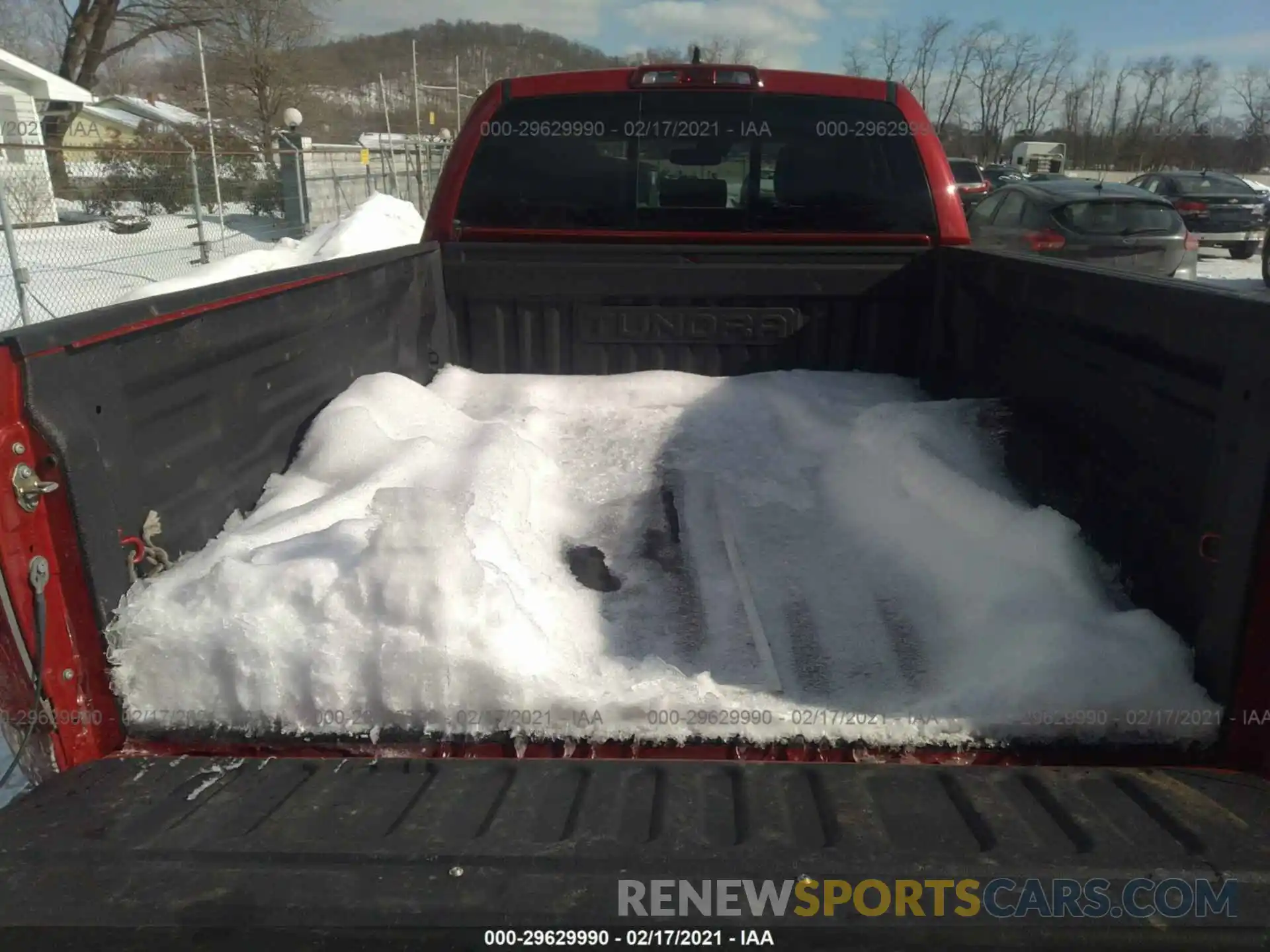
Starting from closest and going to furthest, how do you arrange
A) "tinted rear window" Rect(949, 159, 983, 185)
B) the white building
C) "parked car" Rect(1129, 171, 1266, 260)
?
1. the white building
2. "parked car" Rect(1129, 171, 1266, 260)
3. "tinted rear window" Rect(949, 159, 983, 185)

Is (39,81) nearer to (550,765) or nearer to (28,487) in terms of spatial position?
(28,487)

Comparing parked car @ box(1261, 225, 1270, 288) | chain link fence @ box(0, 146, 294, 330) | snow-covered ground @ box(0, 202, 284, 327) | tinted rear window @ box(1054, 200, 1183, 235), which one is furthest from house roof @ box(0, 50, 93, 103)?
parked car @ box(1261, 225, 1270, 288)

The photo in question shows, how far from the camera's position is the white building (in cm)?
1485

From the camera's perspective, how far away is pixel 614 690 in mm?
1799

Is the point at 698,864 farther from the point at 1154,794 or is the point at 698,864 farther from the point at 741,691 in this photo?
the point at 1154,794

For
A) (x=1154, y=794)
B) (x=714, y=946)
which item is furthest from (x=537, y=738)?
(x=1154, y=794)

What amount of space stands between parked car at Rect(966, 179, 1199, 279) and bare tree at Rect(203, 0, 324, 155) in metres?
28.8

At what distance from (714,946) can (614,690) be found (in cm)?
65

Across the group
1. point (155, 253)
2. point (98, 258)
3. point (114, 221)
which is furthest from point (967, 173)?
point (98, 258)

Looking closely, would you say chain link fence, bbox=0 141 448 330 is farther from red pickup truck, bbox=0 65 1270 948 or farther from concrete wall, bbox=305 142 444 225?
red pickup truck, bbox=0 65 1270 948

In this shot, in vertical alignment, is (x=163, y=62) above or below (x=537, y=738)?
above

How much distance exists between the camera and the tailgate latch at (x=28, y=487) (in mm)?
1512

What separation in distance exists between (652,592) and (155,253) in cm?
1310

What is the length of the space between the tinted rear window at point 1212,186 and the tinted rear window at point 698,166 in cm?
1918
